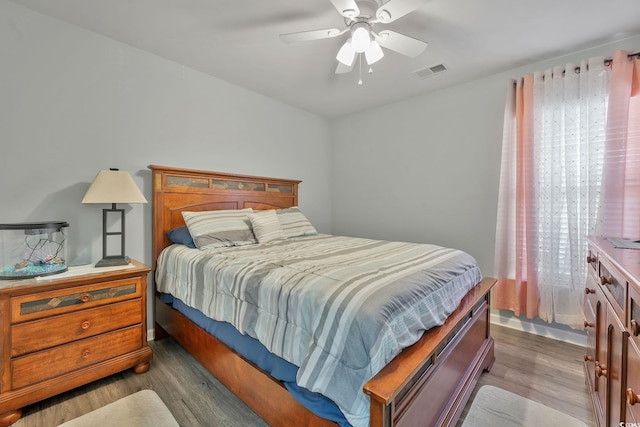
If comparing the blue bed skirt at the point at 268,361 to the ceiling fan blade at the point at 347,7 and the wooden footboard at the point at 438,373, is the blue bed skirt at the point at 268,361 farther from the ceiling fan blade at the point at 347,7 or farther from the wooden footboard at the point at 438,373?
the ceiling fan blade at the point at 347,7

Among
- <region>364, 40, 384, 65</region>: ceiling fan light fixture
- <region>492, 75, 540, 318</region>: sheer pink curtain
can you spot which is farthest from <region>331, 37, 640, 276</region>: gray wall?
<region>364, 40, 384, 65</region>: ceiling fan light fixture

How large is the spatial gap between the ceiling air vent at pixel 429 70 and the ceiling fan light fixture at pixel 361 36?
121 centimetres

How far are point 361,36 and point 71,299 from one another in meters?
2.49

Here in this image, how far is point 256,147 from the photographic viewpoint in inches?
135

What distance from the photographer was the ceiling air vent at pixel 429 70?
277cm

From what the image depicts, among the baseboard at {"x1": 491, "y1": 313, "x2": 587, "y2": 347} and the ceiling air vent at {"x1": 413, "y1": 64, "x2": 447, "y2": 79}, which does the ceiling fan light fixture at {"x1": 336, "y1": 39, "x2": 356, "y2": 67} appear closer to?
the ceiling air vent at {"x1": 413, "y1": 64, "x2": 447, "y2": 79}

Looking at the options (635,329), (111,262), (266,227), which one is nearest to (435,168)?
(266,227)

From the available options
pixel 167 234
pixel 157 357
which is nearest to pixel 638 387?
pixel 157 357

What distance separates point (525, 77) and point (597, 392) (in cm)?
256

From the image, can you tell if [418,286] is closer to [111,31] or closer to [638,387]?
[638,387]

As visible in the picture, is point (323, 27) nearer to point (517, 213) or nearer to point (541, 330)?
point (517, 213)

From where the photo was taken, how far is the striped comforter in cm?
106

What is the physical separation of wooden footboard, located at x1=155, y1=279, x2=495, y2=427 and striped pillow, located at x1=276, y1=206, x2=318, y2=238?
128 centimetres

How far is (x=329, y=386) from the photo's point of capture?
42.3 inches
